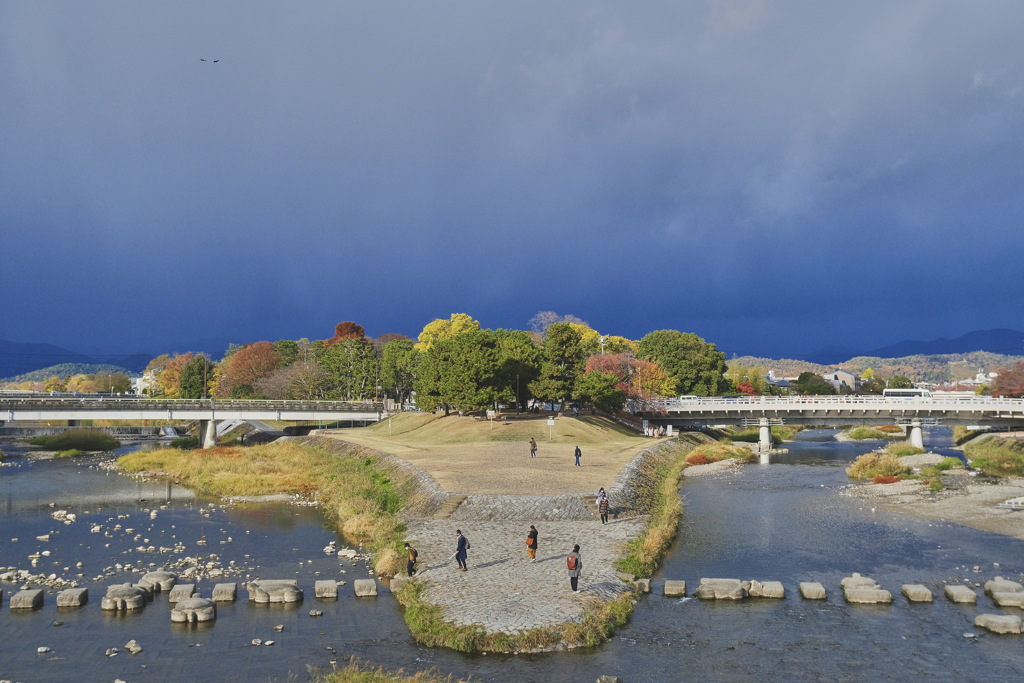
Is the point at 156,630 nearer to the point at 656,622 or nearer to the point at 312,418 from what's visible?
the point at 656,622

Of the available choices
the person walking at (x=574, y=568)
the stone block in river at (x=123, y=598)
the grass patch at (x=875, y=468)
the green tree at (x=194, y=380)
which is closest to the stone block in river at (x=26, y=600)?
the stone block in river at (x=123, y=598)

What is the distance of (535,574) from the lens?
31.4 metres

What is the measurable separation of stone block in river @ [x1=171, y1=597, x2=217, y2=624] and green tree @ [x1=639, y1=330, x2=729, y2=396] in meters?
111

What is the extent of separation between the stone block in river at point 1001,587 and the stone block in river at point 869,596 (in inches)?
171

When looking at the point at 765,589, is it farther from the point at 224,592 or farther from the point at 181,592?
the point at 181,592

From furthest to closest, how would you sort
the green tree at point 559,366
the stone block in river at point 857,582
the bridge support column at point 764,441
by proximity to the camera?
the bridge support column at point 764,441, the green tree at point 559,366, the stone block in river at point 857,582

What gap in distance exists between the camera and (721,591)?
30062 millimetres

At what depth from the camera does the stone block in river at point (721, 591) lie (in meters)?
30.0

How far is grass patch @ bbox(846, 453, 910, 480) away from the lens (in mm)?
67688

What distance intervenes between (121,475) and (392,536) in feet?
151

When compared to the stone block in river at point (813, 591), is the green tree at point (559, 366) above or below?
above

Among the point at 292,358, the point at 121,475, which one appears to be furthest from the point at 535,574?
the point at 292,358

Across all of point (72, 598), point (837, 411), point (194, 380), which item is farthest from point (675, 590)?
point (194, 380)

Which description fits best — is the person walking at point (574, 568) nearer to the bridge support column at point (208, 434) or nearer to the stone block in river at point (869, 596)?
the stone block in river at point (869, 596)
